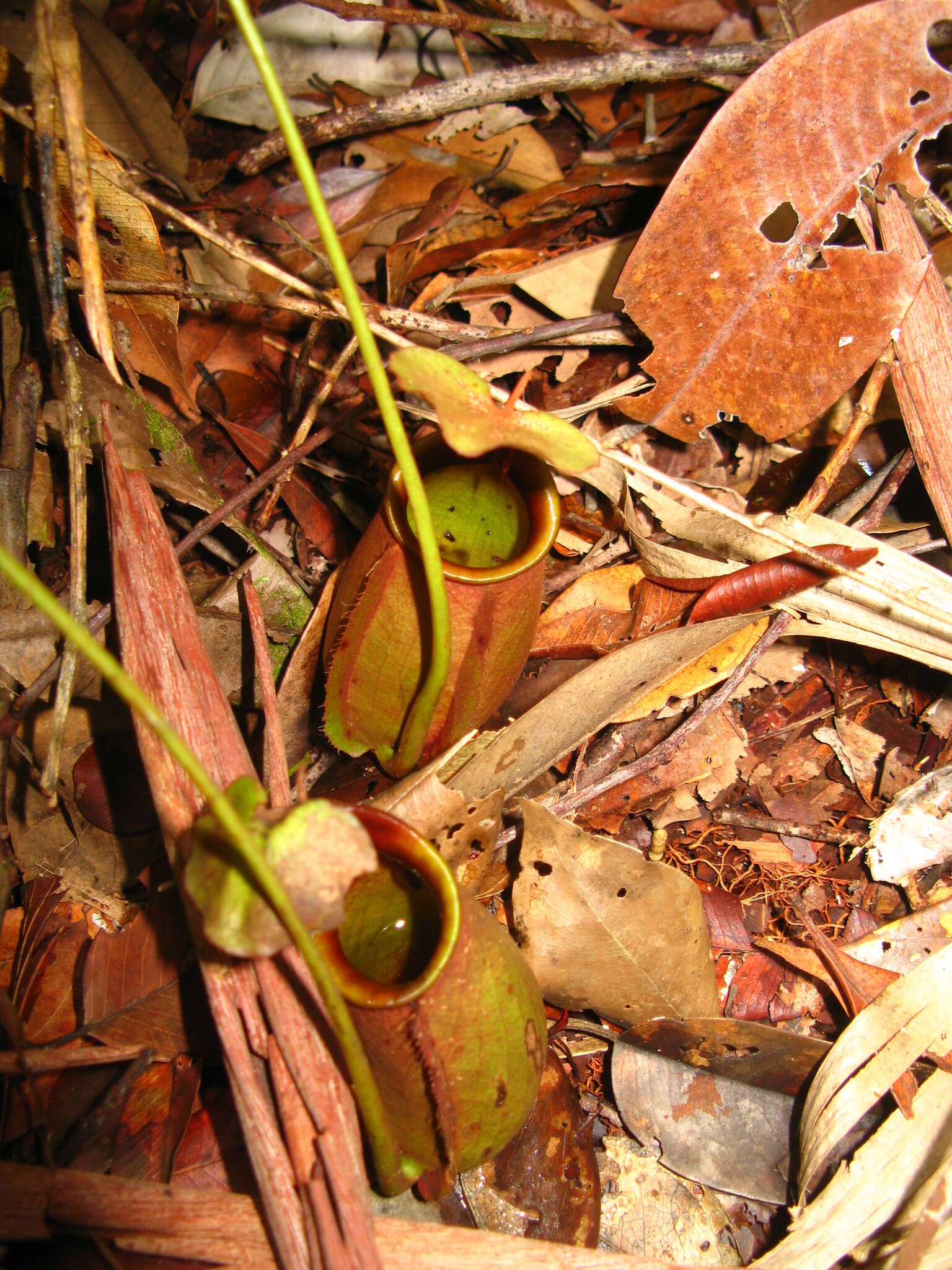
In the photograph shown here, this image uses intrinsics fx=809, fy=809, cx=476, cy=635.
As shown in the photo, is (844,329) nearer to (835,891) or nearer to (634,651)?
(634,651)

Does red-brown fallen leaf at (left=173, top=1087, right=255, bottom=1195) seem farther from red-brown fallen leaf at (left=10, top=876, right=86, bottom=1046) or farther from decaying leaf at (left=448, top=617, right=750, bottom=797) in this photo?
decaying leaf at (left=448, top=617, right=750, bottom=797)

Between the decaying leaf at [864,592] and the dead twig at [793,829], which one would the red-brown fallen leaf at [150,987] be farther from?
the decaying leaf at [864,592]

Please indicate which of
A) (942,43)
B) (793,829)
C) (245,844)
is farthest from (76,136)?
(942,43)

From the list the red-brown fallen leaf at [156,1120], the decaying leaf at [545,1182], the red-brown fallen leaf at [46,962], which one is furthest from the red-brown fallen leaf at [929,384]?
the red-brown fallen leaf at [46,962]

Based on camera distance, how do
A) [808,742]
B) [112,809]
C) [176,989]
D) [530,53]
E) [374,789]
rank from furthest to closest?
[530,53] → [808,742] → [374,789] → [112,809] → [176,989]

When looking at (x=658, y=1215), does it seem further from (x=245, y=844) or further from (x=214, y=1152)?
(x=245, y=844)

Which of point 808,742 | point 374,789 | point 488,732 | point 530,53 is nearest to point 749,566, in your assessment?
point 808,742
